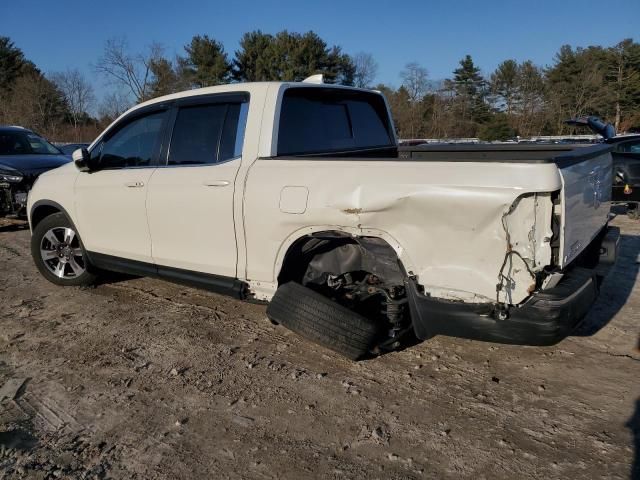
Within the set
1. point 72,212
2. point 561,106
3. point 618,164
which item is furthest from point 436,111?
point 72,212

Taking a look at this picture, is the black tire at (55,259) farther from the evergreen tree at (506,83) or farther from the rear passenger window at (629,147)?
the evergreen tree at (506,83)

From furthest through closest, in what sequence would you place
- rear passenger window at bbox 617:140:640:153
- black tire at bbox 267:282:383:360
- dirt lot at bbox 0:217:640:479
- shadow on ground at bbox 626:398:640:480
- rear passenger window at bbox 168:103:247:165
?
rear passenger window at bbox 617:140:640:153 < rear passenger window at bbox 168:103:247:165 < black tire at bbox 267:282:383:360 < dirt lot at bbox 0:217:640:479 < shadow on ground at bbox 626:398:640:480

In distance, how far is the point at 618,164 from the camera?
9719mm

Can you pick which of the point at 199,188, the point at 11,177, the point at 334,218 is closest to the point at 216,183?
the point at 199,188

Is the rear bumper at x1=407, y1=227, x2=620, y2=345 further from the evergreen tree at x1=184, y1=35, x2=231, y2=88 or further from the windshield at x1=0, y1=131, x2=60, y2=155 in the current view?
the evergreen tree at x1=184, y1=35, x2=231, y2=88

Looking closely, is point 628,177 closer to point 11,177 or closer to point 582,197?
point 582,197

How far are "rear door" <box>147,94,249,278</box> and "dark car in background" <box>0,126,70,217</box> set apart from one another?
542 cm

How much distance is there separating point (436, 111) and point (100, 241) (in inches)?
1868

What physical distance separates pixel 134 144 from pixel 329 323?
8.88 feet

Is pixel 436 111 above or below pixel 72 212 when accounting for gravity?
above

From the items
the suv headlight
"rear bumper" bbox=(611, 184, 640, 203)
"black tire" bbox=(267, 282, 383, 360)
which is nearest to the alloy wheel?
"black tire" bbox=(267, 282, 383, 360)

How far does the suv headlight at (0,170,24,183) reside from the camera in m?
8.65

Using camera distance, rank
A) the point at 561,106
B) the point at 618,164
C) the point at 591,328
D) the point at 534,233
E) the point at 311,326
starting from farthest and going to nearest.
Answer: the point at 561,106 → the point at 618,164 → the point at 591,328 → the point at 311,326 → the point at 534,233

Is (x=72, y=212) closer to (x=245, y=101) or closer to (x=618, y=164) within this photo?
(x=245, y=101)
